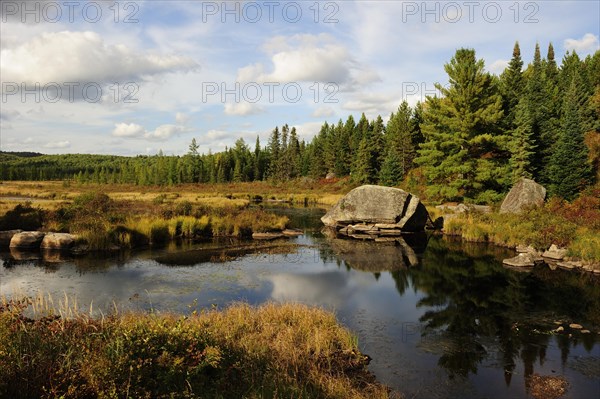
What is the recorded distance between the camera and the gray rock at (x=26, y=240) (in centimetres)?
2341

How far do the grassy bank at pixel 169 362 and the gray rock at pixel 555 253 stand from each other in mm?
17181

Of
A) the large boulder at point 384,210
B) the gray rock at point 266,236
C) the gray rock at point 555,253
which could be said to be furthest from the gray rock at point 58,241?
the gray rock at point 555,253

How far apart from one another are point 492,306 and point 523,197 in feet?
67.3

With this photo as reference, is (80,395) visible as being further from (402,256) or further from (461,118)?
(461,118)

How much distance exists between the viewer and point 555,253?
2270 centimetres

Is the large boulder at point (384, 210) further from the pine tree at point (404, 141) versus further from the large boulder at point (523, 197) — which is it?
the pine tree at point (404, 141)

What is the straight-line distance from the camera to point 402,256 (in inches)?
982

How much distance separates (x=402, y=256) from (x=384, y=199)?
10138 millimetres

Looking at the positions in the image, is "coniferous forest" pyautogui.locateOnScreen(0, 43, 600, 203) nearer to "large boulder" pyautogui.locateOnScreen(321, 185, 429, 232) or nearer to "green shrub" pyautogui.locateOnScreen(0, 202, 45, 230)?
"large boulder" pyautogui.locateOnScreen(321, 185, 429, 232)

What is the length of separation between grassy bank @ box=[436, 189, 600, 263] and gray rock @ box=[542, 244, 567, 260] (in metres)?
0.40

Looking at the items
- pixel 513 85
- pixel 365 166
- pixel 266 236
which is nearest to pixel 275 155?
pixel 365 166

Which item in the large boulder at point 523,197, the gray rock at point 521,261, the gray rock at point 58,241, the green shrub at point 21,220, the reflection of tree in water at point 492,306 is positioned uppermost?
the large boulder at point 523,197

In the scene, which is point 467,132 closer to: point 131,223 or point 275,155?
point 131,223

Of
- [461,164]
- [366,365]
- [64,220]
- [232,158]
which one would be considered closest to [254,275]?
[366,365]
